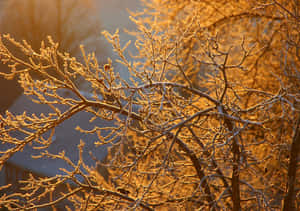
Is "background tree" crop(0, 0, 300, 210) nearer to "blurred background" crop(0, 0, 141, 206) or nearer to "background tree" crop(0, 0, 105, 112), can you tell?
"blurred background" crop(0, 0, 141, 206)

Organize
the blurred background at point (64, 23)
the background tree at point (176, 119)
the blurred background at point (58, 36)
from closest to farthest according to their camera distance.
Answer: the background tree at point (176, 119) < the blurred background at point (58, 36) < the blurred background at point (64, 23)

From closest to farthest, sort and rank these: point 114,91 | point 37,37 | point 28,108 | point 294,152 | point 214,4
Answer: point 114,91, point 294,152, point 214,4, point 28,108, point 37,37

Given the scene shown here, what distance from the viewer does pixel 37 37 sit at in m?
11.0

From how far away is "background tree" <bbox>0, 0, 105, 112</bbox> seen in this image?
11.0 meters

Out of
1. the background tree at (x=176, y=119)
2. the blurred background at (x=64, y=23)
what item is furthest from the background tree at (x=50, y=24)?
the background tree at (x=176, y=119)

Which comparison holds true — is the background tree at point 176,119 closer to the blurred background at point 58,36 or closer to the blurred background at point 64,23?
the blurred background at point 58,36

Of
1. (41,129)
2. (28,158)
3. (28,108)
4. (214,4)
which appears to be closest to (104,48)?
(28,108)

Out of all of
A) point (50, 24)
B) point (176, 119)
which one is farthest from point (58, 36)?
point (176, 119)

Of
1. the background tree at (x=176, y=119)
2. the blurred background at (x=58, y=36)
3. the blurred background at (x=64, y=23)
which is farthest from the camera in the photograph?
the blurred background at (x=64, y=23)

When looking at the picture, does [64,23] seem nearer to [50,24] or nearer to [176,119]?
[50,24]

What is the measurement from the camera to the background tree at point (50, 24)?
10983 mm

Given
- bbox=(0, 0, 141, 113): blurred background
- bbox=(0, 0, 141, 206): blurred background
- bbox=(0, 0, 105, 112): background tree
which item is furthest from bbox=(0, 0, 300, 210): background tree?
bbox=(0, 0, 105, 112): background tree

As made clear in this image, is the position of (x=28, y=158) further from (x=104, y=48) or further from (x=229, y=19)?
(x=229, y=19)

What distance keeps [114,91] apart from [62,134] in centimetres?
690
